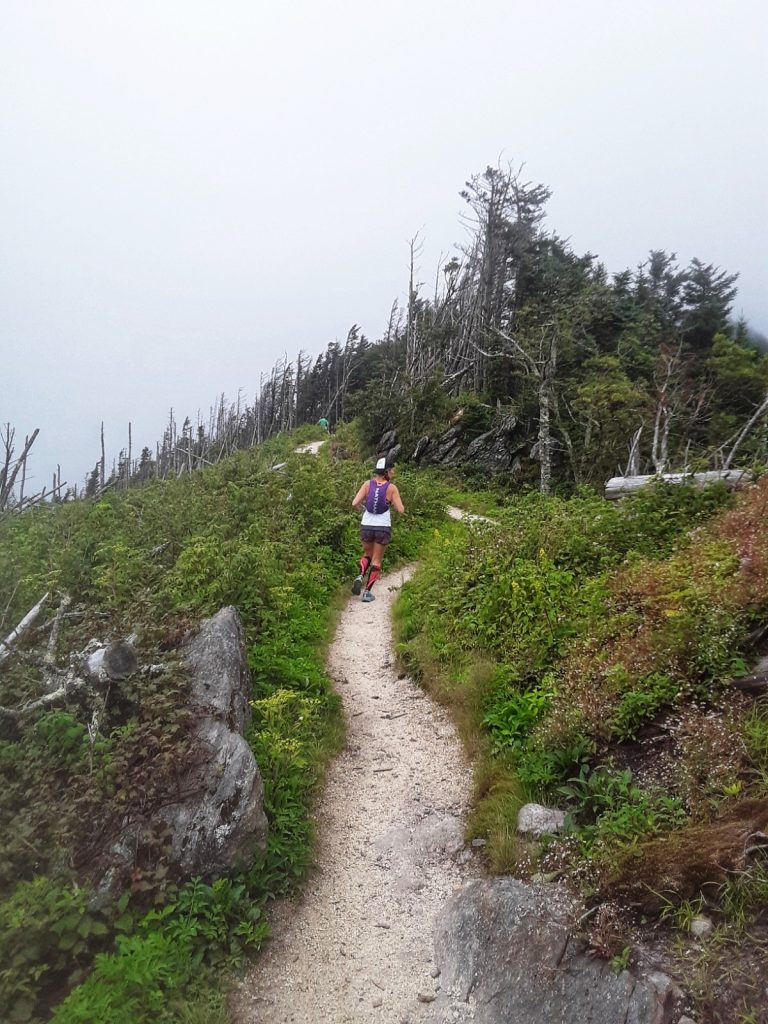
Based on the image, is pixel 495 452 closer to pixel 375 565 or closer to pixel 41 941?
pixel 375 565

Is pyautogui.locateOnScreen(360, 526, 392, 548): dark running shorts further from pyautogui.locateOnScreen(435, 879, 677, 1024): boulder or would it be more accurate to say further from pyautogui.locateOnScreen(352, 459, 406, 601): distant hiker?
pyautogui.locateOnScreen(435, 879, 677, 1024): boulder

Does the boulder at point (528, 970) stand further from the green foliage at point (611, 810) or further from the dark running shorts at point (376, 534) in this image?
the dark running shorts at point (376, 534)

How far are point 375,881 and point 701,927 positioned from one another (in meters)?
2.31

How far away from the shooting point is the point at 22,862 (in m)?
4.07

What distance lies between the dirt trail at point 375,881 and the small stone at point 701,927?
158 centimetres

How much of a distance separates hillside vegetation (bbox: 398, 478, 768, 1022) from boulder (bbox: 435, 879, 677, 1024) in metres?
0.15

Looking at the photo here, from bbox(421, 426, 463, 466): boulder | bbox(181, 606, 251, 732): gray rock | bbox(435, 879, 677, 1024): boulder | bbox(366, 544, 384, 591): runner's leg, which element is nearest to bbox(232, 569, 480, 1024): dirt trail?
bbox(435, 879, 677, 1024): boulder

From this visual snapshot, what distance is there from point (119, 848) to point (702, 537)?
6.38 meters

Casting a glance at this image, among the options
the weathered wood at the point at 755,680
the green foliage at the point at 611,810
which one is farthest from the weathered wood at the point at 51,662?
the weathered wood at the point at 755,680

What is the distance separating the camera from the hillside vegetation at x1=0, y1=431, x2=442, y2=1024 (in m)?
3.49

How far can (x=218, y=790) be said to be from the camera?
449 centimetres

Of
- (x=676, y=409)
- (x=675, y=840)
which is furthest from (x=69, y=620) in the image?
(x=676, y=409)

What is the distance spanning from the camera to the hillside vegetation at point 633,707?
325cm

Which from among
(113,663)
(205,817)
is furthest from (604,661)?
(113,663)
